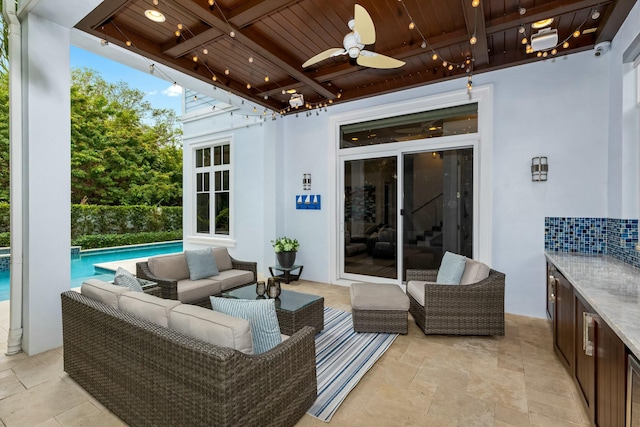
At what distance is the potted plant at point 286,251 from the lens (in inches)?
222

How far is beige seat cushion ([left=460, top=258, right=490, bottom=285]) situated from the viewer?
3290 millimetres

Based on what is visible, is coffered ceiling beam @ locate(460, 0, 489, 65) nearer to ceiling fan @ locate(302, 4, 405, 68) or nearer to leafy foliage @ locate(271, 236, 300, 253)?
ceiling fan @ locate(302, 4, 405, 68)

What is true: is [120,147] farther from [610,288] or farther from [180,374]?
[610,288]

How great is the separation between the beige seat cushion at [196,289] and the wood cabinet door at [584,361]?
3702 millimetres

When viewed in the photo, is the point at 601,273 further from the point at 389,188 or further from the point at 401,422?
the point at 389,188

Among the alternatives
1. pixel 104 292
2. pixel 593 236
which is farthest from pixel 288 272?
pixel 593 236

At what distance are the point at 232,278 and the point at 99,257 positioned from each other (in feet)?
24.1

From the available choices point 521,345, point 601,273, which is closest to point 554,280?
point 601,273

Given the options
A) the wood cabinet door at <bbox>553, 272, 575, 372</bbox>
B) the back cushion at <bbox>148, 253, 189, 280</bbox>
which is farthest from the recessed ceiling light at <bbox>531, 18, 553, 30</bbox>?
the back cushion at <bbox>148, 253, 189, 280</bbox>

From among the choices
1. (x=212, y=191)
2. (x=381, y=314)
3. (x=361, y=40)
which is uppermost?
(x=361, y=40)

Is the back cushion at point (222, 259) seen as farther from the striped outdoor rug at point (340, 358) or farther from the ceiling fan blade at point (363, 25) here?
the ceiling fan blade at point (363, 25)

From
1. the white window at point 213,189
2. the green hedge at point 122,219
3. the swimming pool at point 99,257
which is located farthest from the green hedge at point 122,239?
the white window at point 213,189

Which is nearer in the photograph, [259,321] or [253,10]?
[259,321]

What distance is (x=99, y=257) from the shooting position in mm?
9133
